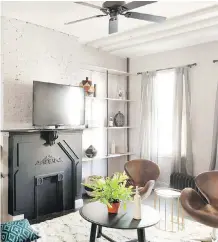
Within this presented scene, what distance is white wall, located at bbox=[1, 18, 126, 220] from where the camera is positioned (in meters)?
3.84

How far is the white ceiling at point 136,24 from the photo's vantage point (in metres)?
3.47

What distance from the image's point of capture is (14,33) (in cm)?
393

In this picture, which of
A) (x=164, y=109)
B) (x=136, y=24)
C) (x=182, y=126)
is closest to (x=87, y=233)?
(x=182, y=126)

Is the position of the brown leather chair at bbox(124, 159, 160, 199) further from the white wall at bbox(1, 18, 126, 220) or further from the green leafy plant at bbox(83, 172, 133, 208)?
the white wall at bbox(1, 18, 126, 220)

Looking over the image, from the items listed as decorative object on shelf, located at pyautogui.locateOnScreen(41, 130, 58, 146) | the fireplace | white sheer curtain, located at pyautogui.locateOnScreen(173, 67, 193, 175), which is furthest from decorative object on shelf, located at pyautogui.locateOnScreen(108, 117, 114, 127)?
decorative object on shelf, located at pyautogui.locateOnScreen(41, 130, 58, 146)

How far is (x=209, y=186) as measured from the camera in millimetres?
3312

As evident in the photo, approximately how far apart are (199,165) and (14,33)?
3.75m

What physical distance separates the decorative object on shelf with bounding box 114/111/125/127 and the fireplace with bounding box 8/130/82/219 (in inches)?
48.0

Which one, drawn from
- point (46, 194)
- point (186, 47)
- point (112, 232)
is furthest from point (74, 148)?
point (186, 47)

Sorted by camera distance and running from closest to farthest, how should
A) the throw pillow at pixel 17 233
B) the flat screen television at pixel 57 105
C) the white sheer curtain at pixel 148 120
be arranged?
the throw pillow at pixel 17 233
the flat screen television at pixel 57 105
the white sheer curtain at pixel 148 120

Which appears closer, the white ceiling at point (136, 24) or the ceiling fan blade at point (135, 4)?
the ceiling fan blade at point (135, 4)

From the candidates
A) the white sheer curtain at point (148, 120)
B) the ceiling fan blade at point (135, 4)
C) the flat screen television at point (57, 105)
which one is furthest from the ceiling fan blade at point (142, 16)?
the white sheer curtain at point (148, 120)

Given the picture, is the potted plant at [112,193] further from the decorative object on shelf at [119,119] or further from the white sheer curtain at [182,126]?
the decorative object on shelf at [119,119]

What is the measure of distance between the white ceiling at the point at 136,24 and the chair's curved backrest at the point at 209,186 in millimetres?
2154
